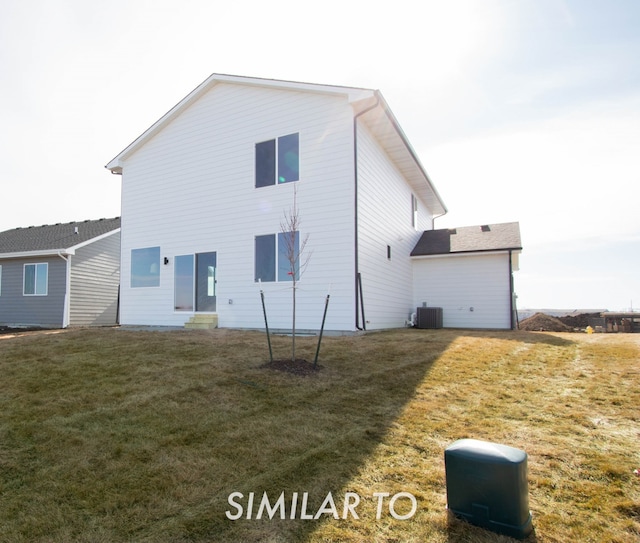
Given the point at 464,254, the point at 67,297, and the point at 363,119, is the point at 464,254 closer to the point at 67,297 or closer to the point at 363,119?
the point at 363,119

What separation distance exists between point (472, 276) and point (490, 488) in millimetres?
12069

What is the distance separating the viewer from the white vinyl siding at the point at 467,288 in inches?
511

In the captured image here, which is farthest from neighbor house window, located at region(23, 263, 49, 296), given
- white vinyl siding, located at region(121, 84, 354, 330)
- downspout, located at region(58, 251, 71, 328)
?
white vinyl siding, located at region(121, 84, 354, 330)

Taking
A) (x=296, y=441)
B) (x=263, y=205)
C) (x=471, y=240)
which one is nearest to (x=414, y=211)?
(x=471, y=240)

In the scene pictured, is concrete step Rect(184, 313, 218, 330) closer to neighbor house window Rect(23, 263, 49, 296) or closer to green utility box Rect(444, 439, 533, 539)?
green utility box Rect(444, 439, 533, 539)

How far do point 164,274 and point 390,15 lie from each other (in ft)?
29.2

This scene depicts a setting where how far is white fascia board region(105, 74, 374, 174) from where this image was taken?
9169 millimetres

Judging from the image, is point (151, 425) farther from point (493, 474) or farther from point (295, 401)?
point (493, 474)

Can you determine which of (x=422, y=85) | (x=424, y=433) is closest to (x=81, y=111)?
(x=422, y=85)

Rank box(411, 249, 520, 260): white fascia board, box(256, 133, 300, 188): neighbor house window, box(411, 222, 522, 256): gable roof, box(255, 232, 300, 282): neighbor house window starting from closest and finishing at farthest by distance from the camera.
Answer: box(255, 232, 300, 282): neighbor house window → box(256, 133, 300, 188): neighbor house window → box(411, 249, 520, 260): white fascia board → box(411, 222, 522, 256): gable roof

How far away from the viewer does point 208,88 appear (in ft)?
37.9

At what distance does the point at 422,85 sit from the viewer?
931 centimetres

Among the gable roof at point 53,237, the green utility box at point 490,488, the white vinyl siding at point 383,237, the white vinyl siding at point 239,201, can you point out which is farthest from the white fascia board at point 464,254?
the gable roof at point 53,237

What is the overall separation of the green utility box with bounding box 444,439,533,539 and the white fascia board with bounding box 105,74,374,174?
328 inches
